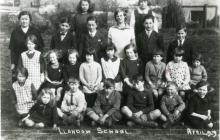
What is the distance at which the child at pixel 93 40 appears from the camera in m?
4.41

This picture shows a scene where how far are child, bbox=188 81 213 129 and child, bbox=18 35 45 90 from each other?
2.03 m

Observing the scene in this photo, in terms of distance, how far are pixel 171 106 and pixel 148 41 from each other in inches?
36.6

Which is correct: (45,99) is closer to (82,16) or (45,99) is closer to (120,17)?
(82,16)

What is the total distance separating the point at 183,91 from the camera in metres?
4.32

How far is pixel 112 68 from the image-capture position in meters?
4.38

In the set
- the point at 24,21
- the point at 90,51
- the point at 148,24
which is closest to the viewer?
the point at 90,51

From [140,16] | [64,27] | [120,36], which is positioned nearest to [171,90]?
[120,36]

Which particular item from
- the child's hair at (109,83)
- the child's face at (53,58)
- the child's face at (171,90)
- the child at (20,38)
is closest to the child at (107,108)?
the child's hair at (109,83)

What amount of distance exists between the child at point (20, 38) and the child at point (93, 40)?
594 millimetres

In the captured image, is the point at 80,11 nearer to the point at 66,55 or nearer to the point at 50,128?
the point at 66,55

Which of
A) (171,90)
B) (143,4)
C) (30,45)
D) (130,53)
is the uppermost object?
(143,4)

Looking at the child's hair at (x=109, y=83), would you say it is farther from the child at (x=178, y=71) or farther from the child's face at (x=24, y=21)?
the child's face at (x=24, y=21)

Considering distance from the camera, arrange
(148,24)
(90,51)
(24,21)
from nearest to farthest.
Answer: (90,51), (148,24), (24,21)

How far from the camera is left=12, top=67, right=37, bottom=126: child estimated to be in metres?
4.35
